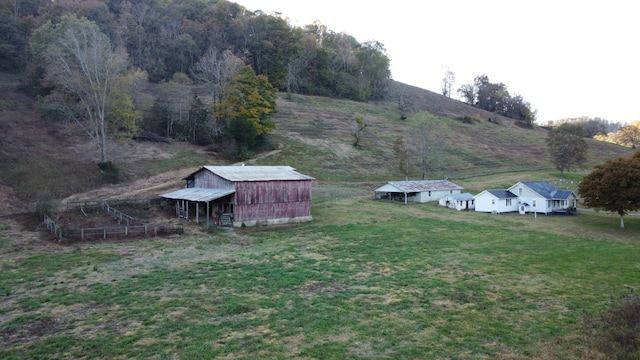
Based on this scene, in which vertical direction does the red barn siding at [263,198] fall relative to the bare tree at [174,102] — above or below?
below

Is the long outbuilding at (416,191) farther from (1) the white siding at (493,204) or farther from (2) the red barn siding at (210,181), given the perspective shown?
(2) the red barn siding at (210,181)

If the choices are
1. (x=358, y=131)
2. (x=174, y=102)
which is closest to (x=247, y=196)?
(x=174, y=102)

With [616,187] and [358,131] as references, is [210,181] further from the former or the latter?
[358,131]

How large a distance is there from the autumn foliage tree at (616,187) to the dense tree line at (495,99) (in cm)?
9358

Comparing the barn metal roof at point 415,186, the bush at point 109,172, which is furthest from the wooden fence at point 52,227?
the barn metal roof at point 415,186

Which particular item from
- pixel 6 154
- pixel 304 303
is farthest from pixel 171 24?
pixel 304 303

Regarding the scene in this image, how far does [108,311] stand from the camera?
14859 mm

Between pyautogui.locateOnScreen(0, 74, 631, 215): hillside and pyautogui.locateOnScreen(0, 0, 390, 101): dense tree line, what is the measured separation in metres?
6.63

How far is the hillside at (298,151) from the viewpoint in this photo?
41.3 m

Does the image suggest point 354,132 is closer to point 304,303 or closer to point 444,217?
point 444,217

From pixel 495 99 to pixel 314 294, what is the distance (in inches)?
5185

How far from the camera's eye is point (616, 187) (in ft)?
110

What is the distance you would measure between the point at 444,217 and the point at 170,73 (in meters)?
64.4

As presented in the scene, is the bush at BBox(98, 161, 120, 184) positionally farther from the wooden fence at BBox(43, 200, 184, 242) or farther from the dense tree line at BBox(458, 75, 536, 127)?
the dense tree line at BBox(458, 75, 536, 127)
